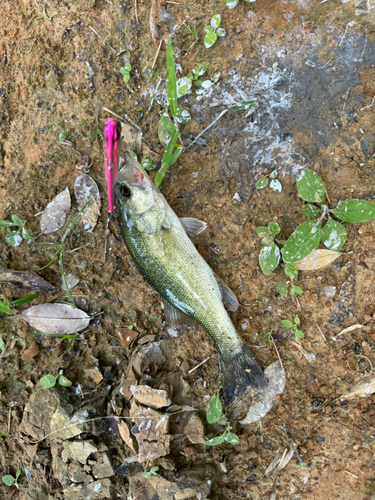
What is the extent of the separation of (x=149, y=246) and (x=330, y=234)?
1.54 meters

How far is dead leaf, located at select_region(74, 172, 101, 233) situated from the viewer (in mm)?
3254

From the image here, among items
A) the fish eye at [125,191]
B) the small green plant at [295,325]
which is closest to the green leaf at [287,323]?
the small green plant at [295,325]

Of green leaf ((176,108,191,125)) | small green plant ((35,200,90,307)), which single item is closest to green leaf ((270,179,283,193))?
green leaf ((176,108,191,125))

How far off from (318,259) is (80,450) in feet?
9.19

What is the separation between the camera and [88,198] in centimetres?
327

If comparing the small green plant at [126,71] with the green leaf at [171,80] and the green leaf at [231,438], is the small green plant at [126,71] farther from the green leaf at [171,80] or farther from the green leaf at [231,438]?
the green leaf at [231,438]

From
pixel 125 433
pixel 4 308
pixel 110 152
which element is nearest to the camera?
pixel 110 152

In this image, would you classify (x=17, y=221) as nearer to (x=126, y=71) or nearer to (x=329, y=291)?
(x=126, y=71)

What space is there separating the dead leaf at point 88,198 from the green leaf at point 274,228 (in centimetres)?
166

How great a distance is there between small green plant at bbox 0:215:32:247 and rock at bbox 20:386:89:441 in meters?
1.50

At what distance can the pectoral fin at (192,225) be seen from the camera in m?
2.99

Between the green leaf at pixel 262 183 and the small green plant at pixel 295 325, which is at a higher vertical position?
the green leaf at pixel 262 183

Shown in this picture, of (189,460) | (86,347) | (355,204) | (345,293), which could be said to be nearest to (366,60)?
(355,204)

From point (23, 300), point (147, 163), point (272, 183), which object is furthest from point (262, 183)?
point (23, 300)
